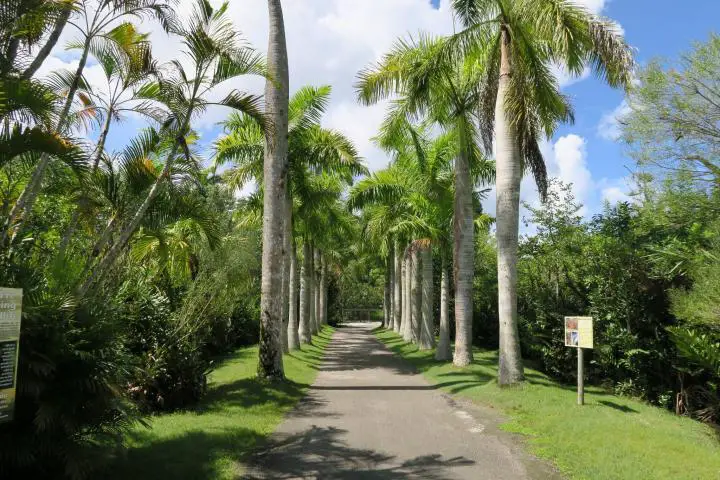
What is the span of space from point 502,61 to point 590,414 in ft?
25.6

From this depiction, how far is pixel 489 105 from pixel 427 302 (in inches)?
334

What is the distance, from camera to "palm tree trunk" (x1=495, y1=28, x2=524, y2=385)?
11.4 metres

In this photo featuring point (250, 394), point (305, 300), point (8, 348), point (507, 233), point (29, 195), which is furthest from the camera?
point (305, 300)

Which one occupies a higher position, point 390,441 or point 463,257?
point 463,257

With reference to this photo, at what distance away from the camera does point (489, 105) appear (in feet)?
44.3

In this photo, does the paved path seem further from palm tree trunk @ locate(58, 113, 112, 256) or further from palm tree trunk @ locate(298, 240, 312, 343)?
palm tree trunk @ locate(298, 240, 312, 343)

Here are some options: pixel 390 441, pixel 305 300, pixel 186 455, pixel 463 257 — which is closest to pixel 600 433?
pixel 390 441

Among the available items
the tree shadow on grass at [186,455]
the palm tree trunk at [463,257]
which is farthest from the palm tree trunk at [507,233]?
the tree shadow on grass at [186,455]

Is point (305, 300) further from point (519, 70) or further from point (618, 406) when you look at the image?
point (618, 406)

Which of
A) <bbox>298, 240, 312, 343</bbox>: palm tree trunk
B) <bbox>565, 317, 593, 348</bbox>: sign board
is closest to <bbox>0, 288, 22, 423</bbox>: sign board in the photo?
<bbox>565, 317, 593, 348</bbox>: sign board

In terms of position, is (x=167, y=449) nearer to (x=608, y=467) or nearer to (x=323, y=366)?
(x=608, y=467)

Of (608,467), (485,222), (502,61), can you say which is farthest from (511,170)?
(485,222)

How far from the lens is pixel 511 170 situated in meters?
11.7

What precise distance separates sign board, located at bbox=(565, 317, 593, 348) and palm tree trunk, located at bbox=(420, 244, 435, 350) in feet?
29.7
